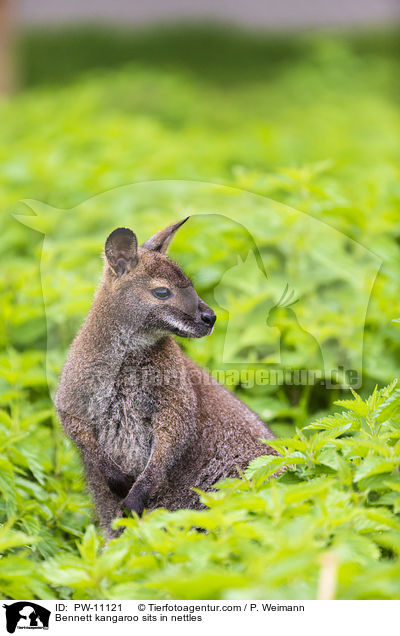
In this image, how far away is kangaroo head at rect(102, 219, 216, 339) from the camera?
386 centimetres

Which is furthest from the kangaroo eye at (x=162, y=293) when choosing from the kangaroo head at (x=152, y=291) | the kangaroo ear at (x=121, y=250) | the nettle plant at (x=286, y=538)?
the nettle plant at (x=286, y=538)

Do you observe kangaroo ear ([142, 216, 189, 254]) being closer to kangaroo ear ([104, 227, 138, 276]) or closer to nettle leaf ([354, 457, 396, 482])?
kangaroo ear ([104, 227, 138, 276])

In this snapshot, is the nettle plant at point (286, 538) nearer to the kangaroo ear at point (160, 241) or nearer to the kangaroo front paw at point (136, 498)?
the kangaroo front paw at point (136, 498)

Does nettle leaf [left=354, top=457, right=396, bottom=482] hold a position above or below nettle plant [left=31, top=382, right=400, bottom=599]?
above

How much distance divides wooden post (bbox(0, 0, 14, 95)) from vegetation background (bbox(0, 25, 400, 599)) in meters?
1.76

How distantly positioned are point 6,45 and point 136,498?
13.7 meters

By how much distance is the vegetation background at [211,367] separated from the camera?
288 centimetres
